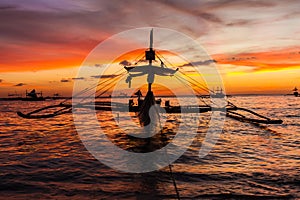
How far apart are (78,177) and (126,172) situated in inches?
103

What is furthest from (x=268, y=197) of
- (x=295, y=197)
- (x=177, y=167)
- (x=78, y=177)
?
(x=78, y=177)

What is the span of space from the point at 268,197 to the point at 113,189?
6.81 m

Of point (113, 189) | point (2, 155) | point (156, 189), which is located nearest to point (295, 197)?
point (156, 189)

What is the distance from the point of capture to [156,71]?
94.7 feet

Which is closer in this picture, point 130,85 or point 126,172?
point 126,172

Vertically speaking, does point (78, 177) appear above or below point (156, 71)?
below

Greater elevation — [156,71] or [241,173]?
[156,71]

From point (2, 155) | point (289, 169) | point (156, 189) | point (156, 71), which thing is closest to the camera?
point (156, 189)

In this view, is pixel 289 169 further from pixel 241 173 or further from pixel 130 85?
pixel 130 85

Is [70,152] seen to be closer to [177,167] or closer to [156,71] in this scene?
[177,167]

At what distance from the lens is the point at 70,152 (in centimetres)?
1969

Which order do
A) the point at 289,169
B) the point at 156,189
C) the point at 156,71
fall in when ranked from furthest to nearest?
the point at 156,71 < the point at 289,169 < the point at 156,189

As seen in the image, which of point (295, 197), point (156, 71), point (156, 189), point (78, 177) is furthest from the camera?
point (156, 71)

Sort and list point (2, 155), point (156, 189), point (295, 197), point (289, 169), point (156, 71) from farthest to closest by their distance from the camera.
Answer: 1. point (156, 71)
2. point (2, 155)
3. point (289, 169)
4. point (156, 189)
5. point (295, 197)
